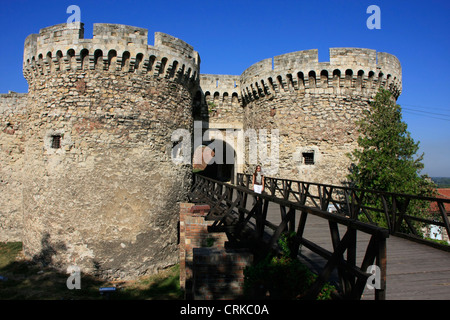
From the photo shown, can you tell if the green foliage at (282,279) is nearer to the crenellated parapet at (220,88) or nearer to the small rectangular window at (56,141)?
the small rectangular window at (56,141)

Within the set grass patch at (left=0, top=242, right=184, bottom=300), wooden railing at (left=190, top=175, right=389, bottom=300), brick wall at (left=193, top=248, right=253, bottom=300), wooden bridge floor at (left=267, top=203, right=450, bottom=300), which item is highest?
wooden railing at (left=190, top=175, right=389, bottom=300)

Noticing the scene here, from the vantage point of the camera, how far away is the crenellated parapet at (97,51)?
9156 mm

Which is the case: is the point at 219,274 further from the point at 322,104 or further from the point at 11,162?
the point at 11,162

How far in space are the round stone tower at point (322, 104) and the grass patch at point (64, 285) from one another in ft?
21.2

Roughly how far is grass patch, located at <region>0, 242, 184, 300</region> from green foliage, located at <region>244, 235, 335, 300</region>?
15.9 feet

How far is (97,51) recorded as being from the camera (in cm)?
923

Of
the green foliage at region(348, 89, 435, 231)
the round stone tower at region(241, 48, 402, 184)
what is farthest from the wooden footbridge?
the round stone tower at region(241, 48, 402, 184)

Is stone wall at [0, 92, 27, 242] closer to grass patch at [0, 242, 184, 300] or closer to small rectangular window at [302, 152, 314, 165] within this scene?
grass patch at [0, 242, 184, 300]

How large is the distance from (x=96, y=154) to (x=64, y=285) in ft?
13.3

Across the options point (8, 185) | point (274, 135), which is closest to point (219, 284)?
point (274, 135)

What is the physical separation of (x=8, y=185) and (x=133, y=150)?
6673mm

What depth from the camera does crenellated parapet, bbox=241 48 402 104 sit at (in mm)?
11680

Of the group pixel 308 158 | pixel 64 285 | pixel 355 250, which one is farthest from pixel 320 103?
pixel 64 285

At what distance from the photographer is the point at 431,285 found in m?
3.72
